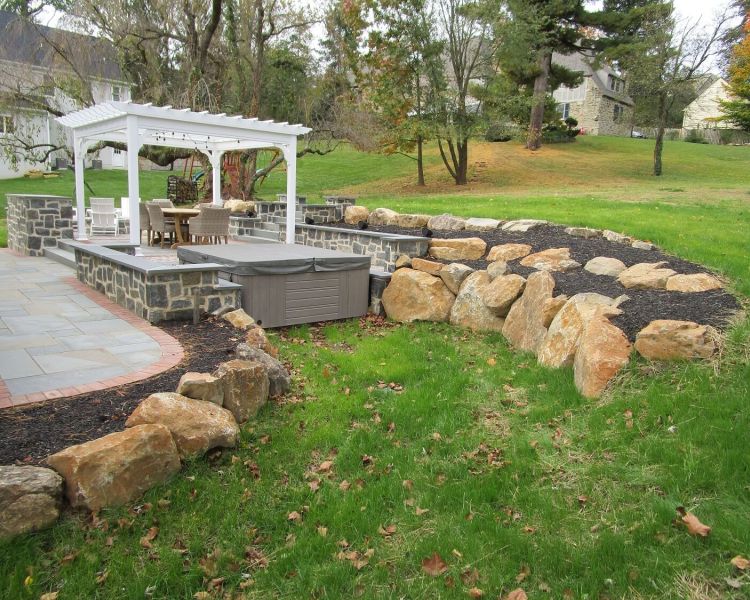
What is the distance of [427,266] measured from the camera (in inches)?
316

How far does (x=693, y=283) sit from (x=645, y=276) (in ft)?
1.68

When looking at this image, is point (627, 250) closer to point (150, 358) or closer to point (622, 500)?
point (622, 500)

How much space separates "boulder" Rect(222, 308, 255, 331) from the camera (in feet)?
19.5

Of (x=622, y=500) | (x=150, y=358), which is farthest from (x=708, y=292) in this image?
(x=150, y=358)

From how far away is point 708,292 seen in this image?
18.5 ft

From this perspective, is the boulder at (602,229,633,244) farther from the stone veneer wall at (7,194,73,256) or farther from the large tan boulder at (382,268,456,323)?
the stone veneer wall at (7,194,73,256)

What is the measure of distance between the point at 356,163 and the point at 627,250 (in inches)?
904

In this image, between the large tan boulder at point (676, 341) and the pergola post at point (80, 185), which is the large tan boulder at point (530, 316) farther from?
the pergola post at point (80, 185)

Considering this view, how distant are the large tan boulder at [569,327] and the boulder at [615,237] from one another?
9.35ft

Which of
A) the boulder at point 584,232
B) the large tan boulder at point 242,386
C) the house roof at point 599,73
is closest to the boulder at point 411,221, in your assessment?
the boulder at point 584,232

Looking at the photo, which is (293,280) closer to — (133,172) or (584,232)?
(133,172)

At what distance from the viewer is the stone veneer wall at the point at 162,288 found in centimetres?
585

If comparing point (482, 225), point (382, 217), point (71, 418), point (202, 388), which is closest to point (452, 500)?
point (202, 388)

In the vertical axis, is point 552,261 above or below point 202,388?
above
